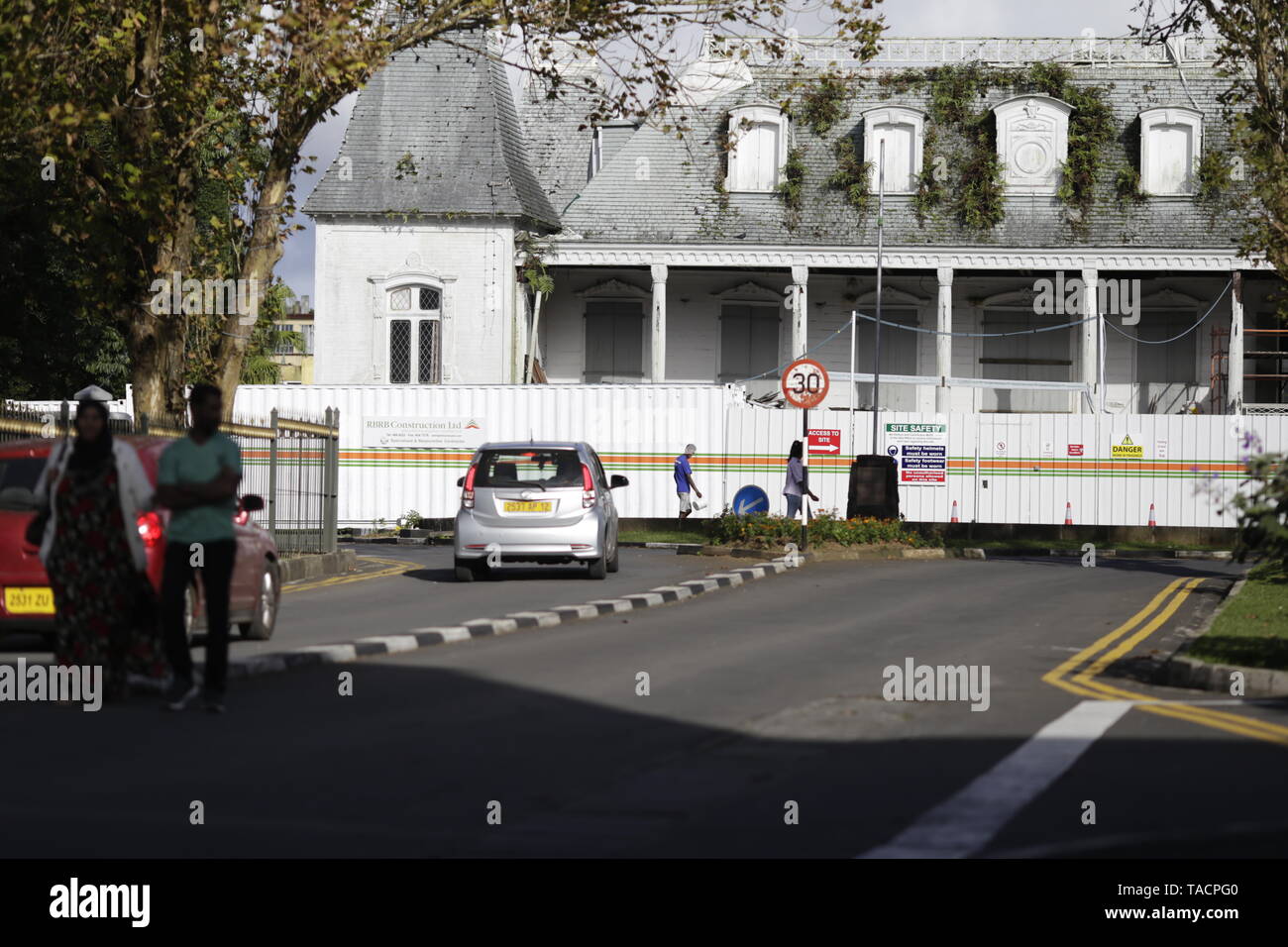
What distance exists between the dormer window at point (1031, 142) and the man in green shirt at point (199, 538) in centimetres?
3332

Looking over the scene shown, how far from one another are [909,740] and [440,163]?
114ft

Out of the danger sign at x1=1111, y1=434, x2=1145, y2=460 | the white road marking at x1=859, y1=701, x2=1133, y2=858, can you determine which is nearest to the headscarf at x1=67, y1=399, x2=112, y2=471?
the white road marking at x1=859, y1=701, x2=1133, y2=858

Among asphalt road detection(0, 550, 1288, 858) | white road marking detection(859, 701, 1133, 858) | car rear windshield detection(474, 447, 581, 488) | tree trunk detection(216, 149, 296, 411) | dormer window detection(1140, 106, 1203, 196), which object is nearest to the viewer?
white road marking detection(859, 701, 1133, 858)

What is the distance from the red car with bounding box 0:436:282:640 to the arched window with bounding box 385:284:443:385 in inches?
1087

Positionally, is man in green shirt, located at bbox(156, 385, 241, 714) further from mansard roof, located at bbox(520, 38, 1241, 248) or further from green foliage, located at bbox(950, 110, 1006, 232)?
green foliage, located at bbox(950, 110, 1006, 232)

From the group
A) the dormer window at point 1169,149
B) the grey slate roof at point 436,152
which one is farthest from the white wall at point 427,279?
the dormer window at point 1169,149

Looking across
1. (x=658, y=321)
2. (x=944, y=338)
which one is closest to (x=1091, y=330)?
(x=944, y=338)

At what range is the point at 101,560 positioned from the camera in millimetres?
11078

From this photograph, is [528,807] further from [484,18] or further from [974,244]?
[974,244]

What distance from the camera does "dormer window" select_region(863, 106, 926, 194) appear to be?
42125 mm

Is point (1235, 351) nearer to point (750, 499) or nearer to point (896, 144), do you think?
point (896, 144)

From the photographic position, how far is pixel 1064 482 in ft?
121

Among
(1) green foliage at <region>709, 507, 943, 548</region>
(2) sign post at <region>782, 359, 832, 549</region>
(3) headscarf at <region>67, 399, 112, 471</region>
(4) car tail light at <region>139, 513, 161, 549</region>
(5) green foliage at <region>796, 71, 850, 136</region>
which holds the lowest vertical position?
(1) green foliage at <region>709, 507, 943, 548</region>

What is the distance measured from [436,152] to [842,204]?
9.72 meters
